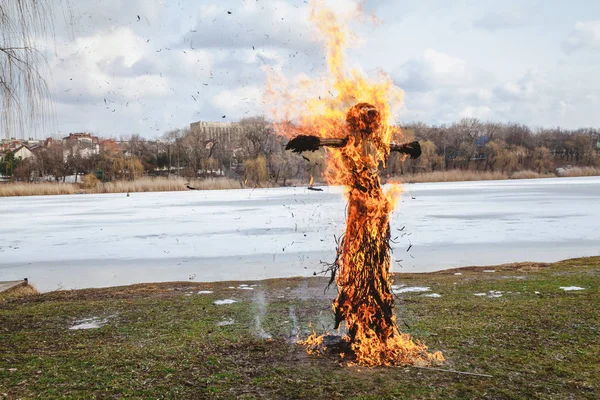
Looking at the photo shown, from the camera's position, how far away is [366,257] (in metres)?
6.11

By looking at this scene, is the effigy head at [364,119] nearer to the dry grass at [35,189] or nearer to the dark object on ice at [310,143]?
the dark object on ice at [310,143]

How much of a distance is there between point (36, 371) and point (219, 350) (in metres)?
2.01

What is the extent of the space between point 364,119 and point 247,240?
13.4m

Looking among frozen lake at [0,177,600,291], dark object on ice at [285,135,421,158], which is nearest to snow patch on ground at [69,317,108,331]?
dark object on ice at [285,135,421,158]

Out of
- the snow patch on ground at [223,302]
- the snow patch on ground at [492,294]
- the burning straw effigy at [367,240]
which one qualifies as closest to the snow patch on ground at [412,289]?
the snow patch on ground at [492,294]

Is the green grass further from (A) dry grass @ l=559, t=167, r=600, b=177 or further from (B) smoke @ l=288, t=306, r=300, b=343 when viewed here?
(A) dry grass @ l=559, t=167, r=600, b=177

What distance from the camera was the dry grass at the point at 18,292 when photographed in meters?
10.7

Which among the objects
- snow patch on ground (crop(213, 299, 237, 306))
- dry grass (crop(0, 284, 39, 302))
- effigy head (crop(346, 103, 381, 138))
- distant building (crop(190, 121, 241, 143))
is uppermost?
distant building (crop(190, 121, 241, 143))

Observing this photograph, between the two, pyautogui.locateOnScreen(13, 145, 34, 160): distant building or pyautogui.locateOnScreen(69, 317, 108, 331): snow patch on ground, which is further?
pyautogui.locateOnScreen(13, 145, 34, 160): distant building

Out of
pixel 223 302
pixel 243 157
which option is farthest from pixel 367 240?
pixel 243 157

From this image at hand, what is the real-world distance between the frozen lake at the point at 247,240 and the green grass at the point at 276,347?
1.91 m

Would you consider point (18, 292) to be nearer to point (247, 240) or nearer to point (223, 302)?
point (223, 302)

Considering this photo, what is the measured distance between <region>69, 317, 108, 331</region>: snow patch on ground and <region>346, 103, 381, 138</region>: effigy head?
489cm

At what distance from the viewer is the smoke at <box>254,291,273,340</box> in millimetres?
7309
